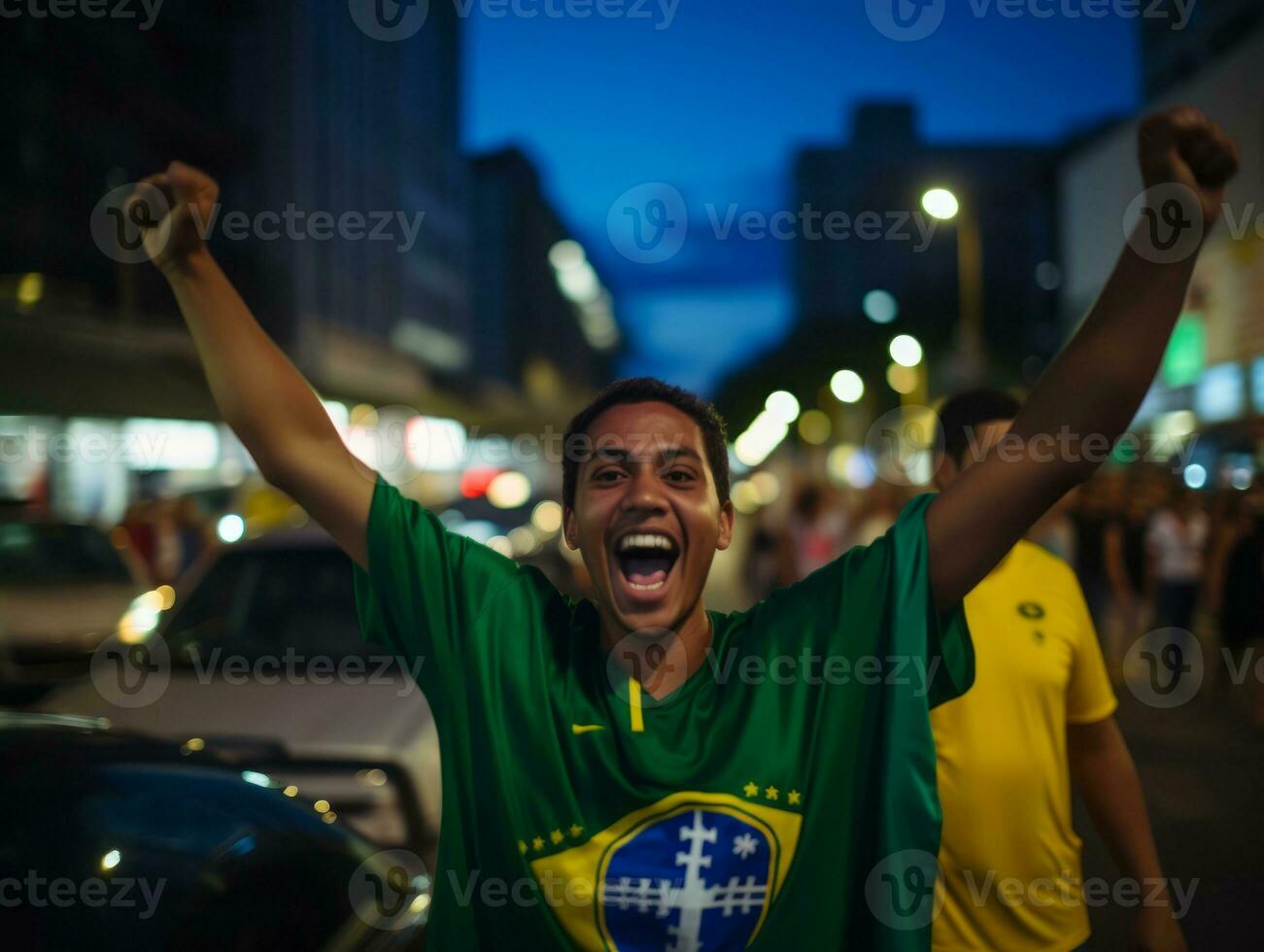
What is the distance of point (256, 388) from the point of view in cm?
208

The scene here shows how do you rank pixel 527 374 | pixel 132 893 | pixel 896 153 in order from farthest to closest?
pixel 896 153 → pixel 527 374 → pixel 132 893

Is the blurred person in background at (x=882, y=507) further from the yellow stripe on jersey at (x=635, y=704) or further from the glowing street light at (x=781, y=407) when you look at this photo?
the glowing street light at (x=781, y=407)

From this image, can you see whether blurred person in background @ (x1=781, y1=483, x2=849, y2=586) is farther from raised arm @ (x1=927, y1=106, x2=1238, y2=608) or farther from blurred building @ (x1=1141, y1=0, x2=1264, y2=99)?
blurred building @ (x1=1141, y1=0, x2=1264, y2=99)

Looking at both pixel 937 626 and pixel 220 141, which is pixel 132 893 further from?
pixel 220 141

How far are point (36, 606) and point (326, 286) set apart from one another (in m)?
42.6

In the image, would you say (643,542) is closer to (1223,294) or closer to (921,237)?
(921,237)

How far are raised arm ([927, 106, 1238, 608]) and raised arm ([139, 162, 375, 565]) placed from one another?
38.8 inches

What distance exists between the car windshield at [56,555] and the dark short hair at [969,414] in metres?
9.32

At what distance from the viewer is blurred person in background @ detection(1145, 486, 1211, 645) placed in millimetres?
12203

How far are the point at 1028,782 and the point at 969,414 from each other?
0.93 metres

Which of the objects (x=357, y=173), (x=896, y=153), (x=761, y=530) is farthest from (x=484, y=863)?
(x=896, y=153)

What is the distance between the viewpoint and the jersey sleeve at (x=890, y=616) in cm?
192

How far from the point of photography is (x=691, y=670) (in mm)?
2109

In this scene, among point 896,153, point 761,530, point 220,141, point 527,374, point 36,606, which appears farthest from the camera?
point 896,153
